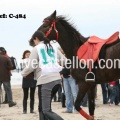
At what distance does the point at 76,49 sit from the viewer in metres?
8.55

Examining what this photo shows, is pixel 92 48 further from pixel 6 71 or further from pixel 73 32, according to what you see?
pixel 6 71

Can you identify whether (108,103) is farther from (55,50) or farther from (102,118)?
(55,50)

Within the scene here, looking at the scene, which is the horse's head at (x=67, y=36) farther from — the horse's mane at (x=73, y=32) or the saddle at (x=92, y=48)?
the saddle at (x=92, y=48)

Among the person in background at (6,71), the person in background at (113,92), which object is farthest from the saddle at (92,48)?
the person in background at (6,71)

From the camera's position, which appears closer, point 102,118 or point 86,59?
point 86,59

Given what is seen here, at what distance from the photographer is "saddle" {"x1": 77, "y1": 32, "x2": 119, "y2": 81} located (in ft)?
26.5

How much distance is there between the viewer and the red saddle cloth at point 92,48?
808 centimetres

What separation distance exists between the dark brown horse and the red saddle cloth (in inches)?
7.4

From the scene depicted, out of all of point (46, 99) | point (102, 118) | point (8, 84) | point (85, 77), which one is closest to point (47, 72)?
point (46, 99)

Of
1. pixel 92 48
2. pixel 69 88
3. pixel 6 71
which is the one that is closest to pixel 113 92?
pixel 69 88

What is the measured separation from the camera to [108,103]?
14.5m

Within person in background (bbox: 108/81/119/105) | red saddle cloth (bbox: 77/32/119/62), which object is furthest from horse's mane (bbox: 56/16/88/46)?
person in background (bbox: 108/81/119/105)

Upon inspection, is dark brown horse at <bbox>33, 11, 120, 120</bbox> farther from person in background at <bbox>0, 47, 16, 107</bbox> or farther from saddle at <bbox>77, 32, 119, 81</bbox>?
person in background at <bbox>0, 47, 16, 107</bbox>

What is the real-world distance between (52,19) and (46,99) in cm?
225
